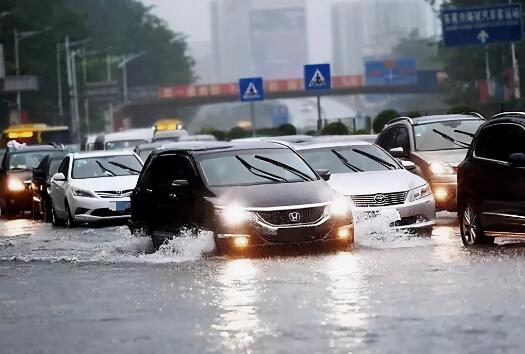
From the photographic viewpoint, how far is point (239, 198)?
Answer: 17844 mm

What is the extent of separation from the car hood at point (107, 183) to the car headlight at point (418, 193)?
9225 mm

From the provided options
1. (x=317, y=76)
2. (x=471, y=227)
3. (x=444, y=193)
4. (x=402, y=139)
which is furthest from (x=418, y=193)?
(x=317, y=76)

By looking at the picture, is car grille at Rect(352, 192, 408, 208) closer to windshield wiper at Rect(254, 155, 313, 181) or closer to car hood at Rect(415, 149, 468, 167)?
windshield wiper at Rect(254, 155, 313, 181)

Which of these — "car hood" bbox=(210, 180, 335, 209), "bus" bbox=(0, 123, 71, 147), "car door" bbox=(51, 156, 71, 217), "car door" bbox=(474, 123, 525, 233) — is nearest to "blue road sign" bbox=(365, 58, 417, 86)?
"bus" bbox=(0, 123, 71, 147)

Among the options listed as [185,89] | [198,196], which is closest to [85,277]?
[198,196]

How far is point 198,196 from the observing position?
18438 millimetres

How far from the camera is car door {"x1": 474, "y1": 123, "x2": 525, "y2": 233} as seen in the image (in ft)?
56.3

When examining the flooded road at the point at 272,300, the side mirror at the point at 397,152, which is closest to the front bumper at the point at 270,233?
the flooded road at the point at 272,300

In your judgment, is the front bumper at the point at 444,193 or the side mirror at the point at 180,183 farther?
the front bumper at the point at 444,193

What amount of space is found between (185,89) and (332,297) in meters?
145

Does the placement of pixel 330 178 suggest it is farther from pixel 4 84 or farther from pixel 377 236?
pixel 4 84

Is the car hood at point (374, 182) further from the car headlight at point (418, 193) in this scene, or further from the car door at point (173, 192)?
the car door at point (173, 192)

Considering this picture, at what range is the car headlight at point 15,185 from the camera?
3838 centimetres

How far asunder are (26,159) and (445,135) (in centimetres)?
1586
